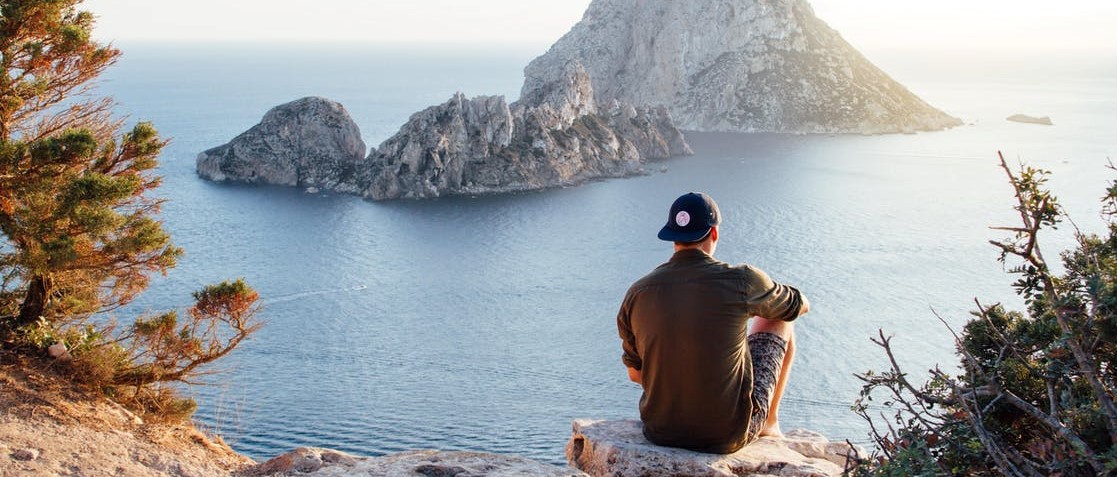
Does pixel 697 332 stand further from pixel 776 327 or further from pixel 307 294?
pixel 307 294

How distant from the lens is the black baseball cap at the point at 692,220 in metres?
6.35

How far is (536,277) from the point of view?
59.8 meters

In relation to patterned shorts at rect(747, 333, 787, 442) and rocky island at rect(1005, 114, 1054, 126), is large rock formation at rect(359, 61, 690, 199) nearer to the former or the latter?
rocky island at rect(1005, 114, 1054, 126)

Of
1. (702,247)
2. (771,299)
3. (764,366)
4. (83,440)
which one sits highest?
(702,247)

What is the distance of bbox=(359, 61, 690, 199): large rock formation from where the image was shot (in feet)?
296

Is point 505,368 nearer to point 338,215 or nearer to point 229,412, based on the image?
point 229,412

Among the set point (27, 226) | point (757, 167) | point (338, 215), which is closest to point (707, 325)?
point (27, 226)

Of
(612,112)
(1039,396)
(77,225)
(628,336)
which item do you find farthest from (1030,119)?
(628,336)

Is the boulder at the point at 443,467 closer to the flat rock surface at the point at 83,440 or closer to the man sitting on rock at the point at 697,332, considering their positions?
the man sitting on rock at the point at 697,332

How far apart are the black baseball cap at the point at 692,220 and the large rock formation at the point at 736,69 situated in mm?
136020

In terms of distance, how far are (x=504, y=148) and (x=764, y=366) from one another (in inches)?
3546

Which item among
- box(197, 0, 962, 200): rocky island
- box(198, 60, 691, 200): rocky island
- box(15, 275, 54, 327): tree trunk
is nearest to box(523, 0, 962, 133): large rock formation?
box(197, 0, 962, 200): rocky island

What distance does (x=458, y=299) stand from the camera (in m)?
55.2

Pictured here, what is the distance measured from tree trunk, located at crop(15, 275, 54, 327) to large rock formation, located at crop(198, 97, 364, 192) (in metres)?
83.5
